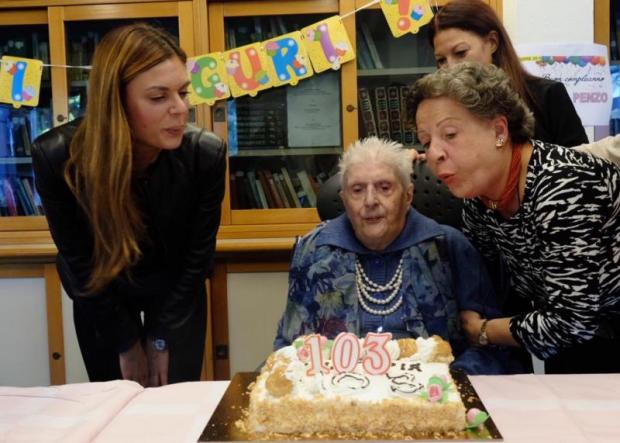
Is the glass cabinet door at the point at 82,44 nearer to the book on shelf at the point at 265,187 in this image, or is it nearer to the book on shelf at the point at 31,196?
the book on shelf at the point at 31,196

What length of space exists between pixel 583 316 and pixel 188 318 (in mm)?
1064

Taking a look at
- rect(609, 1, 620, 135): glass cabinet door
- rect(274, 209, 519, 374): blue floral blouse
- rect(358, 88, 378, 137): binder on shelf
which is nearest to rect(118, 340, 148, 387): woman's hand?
rect(274, 209, 519, 374): blue floral blouse

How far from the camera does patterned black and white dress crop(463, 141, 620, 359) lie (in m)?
1.29

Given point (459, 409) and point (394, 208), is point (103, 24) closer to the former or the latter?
point (394, 208)

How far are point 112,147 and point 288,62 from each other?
5.00 feet

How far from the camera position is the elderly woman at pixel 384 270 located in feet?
5.67

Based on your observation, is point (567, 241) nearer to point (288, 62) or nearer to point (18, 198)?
point (288, 62)

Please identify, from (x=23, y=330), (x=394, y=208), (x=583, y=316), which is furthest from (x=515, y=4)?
(x=23, y=330)

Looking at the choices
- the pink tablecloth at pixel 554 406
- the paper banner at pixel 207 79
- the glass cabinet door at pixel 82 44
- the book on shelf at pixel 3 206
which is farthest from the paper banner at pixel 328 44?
the pink tablecloth at pixel 554 406

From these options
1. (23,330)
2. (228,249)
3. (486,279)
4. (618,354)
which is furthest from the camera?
(23,330)

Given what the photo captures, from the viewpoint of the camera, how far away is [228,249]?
9.43 feet

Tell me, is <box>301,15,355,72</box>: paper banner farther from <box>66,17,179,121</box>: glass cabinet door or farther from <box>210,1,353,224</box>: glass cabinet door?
<box>66,17,179,121</box>: glass cabinet door

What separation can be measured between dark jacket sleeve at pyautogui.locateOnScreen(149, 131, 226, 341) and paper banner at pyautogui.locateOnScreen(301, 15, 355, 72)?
4.10ft

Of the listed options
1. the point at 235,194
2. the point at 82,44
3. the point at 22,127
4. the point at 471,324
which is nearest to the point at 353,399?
the point at 471,324
